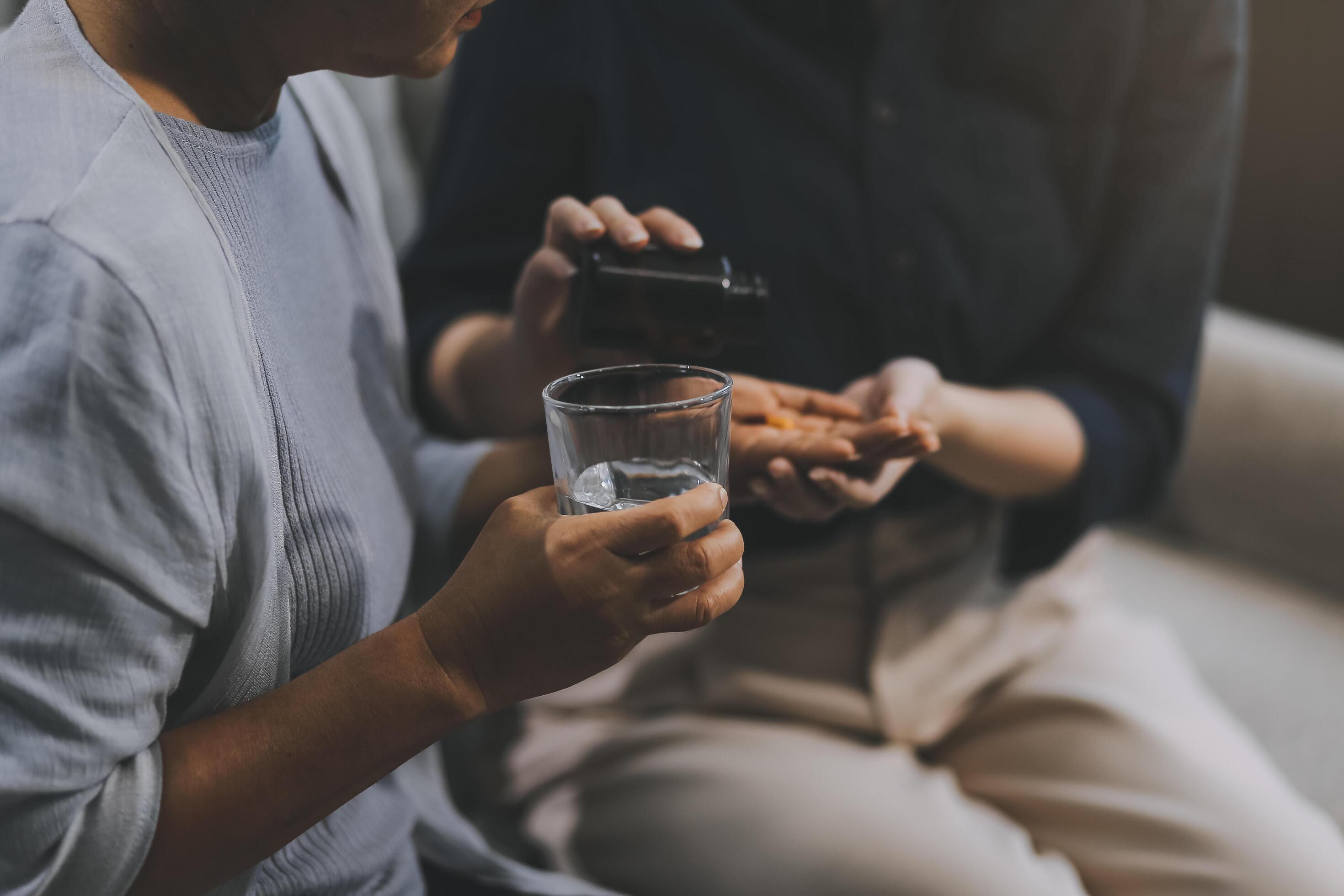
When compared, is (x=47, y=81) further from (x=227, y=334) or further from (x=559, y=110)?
(x=559, y=110)

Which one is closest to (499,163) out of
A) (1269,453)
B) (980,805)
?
(980,805)

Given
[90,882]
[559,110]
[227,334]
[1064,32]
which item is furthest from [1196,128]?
[90,882]

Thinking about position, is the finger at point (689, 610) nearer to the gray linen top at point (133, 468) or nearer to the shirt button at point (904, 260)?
the gray linen top at point (133, 468)

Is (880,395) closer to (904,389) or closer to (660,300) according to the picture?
(904,389)

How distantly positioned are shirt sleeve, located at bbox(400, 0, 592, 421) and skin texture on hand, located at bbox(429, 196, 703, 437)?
0.10ft

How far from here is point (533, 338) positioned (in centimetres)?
60

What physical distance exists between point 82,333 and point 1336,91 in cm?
149

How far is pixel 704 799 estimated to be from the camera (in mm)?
673

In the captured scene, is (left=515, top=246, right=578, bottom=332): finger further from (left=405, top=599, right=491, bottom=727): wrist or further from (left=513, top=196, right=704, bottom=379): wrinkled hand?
(left=405, top=599, right=491, bottom=727): wrist

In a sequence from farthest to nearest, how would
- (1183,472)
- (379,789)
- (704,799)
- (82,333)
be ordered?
(1183,472)
(704,799)
(379,789)
(82,333)

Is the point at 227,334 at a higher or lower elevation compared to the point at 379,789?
higher

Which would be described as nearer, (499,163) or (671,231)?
(671,231)

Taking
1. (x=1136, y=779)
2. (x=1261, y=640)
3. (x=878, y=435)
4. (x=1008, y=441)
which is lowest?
(x=1261, y=640)

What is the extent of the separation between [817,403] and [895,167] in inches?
10.0
